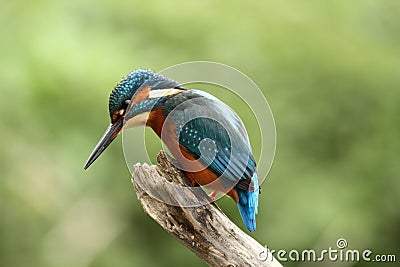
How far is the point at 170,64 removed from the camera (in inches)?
186

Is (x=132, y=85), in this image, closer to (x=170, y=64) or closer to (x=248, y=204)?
(x=248, y=204)

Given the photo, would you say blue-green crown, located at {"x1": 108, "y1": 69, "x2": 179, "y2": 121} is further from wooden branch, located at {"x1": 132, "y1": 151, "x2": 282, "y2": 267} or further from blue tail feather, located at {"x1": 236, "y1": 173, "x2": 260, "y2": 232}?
blue tail feather, located at {"x1": 236, "y1": 173, "x2": 260, "y2": 232}

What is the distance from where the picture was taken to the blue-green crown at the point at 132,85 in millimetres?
2336

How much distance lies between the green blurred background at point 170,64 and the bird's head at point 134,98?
154 centimetres

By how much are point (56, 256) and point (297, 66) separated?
201 centimetres

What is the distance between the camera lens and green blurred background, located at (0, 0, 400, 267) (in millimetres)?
4406

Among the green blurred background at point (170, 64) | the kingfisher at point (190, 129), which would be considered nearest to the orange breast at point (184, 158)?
the kingfisher at point (190, 129)

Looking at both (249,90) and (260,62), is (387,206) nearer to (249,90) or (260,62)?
(260,62)

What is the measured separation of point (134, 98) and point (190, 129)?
209 millimetres

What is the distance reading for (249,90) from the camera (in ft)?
Result: 7.46

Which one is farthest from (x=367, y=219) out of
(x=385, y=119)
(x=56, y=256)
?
(x=56, y=256)

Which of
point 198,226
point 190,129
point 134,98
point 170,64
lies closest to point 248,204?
point 198,226

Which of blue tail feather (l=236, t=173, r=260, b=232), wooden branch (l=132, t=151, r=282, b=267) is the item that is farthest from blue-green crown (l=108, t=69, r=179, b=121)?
blue tail feather (l=236, t=173, r=260, b=232)

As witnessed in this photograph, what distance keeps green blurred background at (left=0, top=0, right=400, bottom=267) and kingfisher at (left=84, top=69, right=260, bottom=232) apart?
1.49 meters
